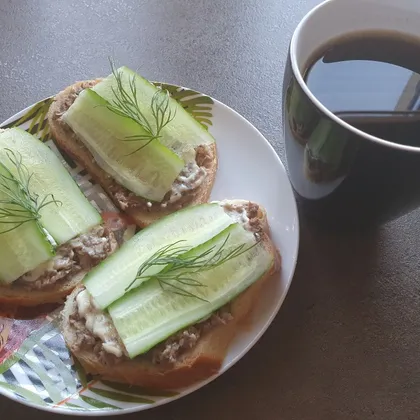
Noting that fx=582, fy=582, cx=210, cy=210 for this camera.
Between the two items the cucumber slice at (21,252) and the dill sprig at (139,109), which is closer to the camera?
the cucumber slice at (21,252)

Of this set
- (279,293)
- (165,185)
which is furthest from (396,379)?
(165,185)

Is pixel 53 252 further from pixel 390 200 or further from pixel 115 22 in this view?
pixel 115 22

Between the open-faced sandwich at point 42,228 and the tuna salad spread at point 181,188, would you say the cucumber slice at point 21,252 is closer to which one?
the open-faced sandwich at point 42,228

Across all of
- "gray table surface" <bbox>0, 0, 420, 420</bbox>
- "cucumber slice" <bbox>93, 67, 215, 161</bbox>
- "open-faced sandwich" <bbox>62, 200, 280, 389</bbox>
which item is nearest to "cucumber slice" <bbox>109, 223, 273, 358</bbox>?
"open-faced sandwich" <bbox>62, 200, 280, 389</bbox>

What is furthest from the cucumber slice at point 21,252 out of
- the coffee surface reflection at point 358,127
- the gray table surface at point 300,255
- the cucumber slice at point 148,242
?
the coffee surface reflection at point 358,127

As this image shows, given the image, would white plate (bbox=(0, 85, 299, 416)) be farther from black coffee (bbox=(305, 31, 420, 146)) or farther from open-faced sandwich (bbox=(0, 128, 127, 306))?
black coffee (bbox=(305, 31, 420, 146))

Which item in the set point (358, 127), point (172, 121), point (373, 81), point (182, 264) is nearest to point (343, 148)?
point (358, 127)
